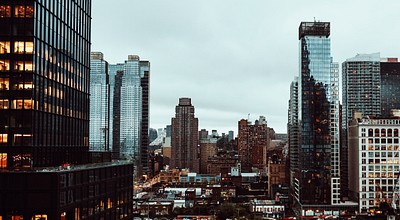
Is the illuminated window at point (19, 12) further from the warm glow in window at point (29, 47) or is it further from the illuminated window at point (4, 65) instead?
the illuminated window at point (4, 65)

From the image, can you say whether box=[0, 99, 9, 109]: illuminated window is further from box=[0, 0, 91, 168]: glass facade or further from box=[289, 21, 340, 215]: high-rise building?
box=[289, 21, 340, 215]: high-rise building

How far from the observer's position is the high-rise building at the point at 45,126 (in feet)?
219

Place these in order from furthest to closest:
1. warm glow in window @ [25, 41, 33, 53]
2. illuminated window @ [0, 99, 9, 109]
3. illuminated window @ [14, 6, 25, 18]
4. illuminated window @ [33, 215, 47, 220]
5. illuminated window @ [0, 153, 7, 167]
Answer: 1. illuminated window @ [14, 6, 25, 18]
2. warm glow in window @ [25, 41, 33, 53]
3. illuminated window @ [0, 99, 9, 109]
4. illuminated window @ [0, 153, 7, 167]
5. illuminated window @ [33, 215, 47, 220]

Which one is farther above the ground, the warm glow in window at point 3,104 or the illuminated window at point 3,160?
the warm glow in window at point 3,104

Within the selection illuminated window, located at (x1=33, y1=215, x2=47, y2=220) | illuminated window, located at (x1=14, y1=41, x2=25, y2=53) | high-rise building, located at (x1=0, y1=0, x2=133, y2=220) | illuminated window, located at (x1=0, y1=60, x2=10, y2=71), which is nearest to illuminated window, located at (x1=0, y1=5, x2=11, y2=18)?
high-rise building, located at (x1=0, y1=0, x2=133, y2=220)

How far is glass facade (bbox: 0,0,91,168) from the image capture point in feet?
249

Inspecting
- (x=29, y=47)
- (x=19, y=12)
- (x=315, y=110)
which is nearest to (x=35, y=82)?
(x=29, y=47)

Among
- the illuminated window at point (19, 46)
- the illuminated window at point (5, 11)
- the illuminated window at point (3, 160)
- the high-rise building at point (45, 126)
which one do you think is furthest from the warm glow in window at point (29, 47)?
the illuminated window at point (3, 160)

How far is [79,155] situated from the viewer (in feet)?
320

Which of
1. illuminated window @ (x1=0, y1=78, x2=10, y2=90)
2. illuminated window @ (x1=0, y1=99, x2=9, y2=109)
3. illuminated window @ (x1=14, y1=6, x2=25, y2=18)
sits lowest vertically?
illuminated window @ (x1=0, y1=99, x2=9, y2=109)

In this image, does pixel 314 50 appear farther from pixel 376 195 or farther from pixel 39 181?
pixel 39 181

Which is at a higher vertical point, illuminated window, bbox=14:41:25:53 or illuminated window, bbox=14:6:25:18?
illuminated window, bbox=14:6:25:18

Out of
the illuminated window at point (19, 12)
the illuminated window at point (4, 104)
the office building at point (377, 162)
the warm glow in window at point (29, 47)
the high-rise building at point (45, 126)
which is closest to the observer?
the high-rise building at point (45, 126)

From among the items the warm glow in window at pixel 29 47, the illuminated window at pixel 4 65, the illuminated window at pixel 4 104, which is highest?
the warm glow in window at pixel 29 47
